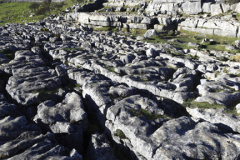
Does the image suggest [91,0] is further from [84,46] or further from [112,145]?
[112,145]

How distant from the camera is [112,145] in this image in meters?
11.7

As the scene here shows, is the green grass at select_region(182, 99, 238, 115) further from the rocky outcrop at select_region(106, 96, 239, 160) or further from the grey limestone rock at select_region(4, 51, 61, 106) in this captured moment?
the grey limestone rock at select_region(4, 51, 61, 106)

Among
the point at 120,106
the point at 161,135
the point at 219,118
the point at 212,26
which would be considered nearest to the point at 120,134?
the point at 120,106

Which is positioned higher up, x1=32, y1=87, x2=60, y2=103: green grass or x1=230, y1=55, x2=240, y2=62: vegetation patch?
x1=230, y1=55, x2=240, y2=62: vegetation patch

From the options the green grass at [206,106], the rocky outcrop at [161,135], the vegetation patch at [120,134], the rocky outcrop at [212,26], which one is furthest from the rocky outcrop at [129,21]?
the vegetation patch at [120,134]

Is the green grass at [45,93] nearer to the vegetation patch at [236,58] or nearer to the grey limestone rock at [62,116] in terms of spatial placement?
the grey limestone rock at [62,116]

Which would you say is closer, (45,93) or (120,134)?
(120,134)

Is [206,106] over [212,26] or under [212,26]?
under

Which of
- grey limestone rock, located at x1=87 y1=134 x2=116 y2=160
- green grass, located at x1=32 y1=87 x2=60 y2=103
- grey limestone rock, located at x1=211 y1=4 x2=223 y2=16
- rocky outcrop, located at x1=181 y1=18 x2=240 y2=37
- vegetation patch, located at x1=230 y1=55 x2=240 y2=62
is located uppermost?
grey limestone rock, located at x1=211 y1=4 x2=223 y2=16

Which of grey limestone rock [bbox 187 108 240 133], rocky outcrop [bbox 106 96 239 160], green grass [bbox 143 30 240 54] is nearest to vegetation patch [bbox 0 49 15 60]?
rocky outcrop [bbox 106 96 239 160]

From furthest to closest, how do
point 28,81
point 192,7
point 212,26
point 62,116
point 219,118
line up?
point 192,7 < point 212,26 < point 28,81 < point 62,116 < point 219,118

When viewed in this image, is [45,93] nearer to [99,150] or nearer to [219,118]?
[99,150]

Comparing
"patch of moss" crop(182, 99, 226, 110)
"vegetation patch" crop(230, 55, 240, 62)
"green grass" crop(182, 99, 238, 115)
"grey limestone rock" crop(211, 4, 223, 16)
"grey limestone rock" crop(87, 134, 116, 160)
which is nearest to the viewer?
"grey limestone rock" crop(87, 134, 116, 160)

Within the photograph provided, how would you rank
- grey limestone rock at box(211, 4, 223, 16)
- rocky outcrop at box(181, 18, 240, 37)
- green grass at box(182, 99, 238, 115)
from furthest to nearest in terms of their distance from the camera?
1. grey limestone rock at box(211, 4, 223, 16)
2. rocky outcrop at box(181, 18, 240, 37)
3. green grass at box(182, 99, 238, 115)
